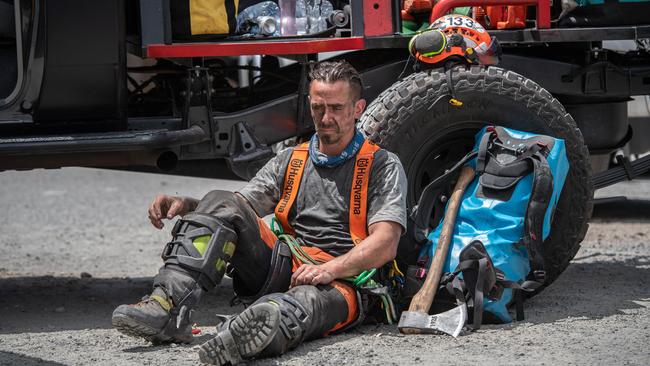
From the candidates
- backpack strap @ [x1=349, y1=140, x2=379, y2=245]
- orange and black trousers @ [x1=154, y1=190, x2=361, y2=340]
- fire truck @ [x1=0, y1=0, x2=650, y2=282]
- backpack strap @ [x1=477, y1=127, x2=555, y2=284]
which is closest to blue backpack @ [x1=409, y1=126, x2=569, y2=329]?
backpack strap @ [x1=477, y1=127, x2=555, y2=284]

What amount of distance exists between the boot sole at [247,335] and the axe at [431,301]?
748 mm

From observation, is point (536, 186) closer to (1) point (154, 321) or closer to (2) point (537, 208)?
(2) point (537, 208)

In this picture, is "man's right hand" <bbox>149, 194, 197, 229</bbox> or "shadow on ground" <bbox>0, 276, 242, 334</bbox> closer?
"man's right hand" <bbox>149, 194, 197, 229</bbox>

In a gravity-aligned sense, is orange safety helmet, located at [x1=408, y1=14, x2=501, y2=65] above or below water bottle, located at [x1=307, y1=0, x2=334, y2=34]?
below

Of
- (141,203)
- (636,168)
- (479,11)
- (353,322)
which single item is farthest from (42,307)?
(141,203)

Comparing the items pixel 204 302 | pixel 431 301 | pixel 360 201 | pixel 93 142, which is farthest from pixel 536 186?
pixel 93 142

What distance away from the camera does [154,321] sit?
4.32m

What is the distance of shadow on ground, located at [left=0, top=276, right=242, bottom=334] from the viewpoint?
527cm

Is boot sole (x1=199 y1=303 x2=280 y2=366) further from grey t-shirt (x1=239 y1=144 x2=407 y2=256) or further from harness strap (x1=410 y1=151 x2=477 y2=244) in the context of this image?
harness strap (x1=410 y1=151 x2=477 y2=244)

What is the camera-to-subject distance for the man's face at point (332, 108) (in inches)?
183

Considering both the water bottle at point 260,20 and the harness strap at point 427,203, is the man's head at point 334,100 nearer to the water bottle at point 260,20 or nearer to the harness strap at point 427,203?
the harness strap at point 427,203

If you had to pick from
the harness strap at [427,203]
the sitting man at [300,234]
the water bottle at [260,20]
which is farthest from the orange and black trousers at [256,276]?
the water bottle at [260,20]

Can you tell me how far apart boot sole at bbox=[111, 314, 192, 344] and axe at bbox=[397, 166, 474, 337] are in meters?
1.03

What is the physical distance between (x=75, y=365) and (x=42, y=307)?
154 centimetres
